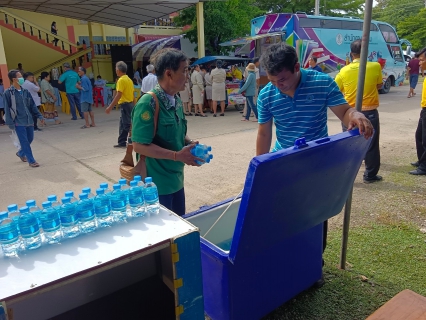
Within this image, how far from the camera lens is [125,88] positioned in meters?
7.05

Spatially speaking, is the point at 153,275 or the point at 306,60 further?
the point at 306,60

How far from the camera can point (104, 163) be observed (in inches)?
240

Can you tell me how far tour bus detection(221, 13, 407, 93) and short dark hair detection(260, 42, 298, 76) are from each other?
10.0 m

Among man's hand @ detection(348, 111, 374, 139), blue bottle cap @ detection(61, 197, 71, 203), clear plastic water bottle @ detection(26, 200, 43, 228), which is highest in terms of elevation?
man's hand @ detection(348, 111, 374, 139)

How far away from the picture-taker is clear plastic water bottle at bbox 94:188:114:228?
1706 millimetres

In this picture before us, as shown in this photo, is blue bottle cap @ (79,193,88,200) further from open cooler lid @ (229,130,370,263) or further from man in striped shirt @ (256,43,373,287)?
man in striped shirt @ (256,43,373,287)

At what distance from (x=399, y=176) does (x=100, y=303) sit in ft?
14.9

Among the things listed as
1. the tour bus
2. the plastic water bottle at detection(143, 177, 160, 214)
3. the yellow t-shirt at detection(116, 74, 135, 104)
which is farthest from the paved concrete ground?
the tour bus

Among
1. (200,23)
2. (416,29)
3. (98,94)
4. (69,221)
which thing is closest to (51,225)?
(69,221)

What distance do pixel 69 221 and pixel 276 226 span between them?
1047mm

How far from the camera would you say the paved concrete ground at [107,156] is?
16.0ft

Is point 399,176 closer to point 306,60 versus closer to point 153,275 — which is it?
point 153,275

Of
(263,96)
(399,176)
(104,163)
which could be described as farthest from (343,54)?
(263,96)

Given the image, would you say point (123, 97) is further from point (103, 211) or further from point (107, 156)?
point (103, 211)
